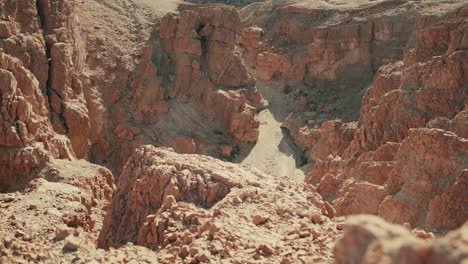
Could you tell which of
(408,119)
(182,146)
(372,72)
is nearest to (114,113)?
(182,146)

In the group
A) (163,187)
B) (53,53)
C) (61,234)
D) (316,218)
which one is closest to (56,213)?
(163,187)

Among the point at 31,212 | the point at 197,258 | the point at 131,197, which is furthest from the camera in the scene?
the point at 31,212

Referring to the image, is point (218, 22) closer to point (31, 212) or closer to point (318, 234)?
point (31, 212)

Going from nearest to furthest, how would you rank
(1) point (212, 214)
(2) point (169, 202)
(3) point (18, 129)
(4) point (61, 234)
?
(1) point (212, 214), (4) point (61, 234), (2) point (169, 202), (3) point (18, 129)

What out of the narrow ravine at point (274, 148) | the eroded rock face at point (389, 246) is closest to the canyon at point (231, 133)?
the eroded rock face at point (389, 246)

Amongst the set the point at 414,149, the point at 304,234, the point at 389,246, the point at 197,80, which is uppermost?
the point at 389,246

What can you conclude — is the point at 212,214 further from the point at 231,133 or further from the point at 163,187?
the point at 231,133

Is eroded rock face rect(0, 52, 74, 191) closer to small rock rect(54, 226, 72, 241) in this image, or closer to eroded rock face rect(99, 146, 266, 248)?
eroded rock face rect(99, 146, 266, 248)
